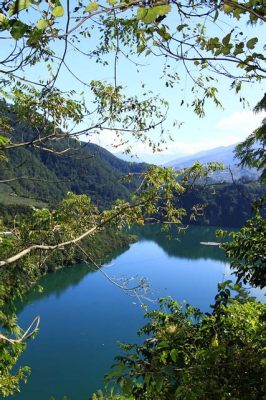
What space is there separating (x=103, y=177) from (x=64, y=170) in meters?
12.0

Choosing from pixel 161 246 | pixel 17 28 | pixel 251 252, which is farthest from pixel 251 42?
pixel 161 246

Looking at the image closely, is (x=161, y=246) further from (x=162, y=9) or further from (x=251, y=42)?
(x=162, y=9)

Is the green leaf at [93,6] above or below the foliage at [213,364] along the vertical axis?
above

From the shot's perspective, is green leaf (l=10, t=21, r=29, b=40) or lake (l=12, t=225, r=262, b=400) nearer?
green leaf (l=10, t=21, r=29, b=40)

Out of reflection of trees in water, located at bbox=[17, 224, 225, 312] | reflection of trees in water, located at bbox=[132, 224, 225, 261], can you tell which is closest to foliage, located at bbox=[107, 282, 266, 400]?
reflection of trees in water, located at bbox=[17, 224, 225, 312]

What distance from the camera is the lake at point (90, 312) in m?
23.6

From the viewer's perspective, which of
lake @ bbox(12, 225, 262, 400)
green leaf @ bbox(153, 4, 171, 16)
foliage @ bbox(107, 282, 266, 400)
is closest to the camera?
green leaf @ bbox(153, 4, 171, 16)

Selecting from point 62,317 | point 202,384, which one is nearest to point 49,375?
point 62,317

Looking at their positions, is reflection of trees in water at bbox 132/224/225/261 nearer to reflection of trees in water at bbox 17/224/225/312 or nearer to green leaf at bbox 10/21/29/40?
reflection of trees in water at bbox 17/224/225/312

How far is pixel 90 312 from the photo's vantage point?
36.3 meters

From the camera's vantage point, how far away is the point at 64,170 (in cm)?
12112

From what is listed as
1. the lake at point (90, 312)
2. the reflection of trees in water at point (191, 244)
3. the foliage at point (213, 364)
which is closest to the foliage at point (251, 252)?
the foliage at point (213, 364)

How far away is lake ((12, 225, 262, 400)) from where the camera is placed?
77.4 feet

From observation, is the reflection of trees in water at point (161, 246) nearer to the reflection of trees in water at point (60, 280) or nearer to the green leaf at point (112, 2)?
the reflection of trees in water at point (60, 280)
